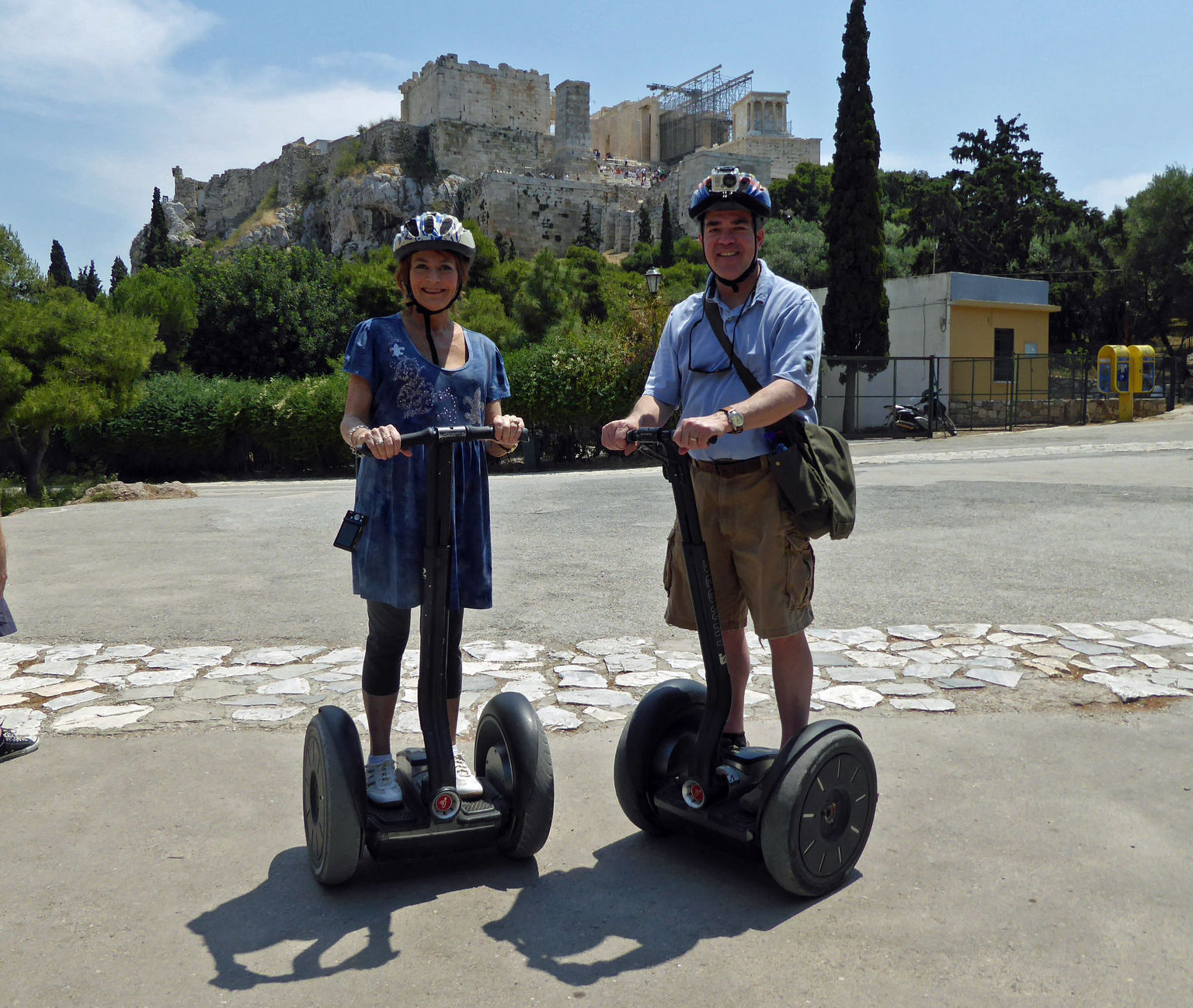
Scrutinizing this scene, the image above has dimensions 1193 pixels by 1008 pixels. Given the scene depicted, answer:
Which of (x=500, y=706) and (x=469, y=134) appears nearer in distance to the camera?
(x=500, y=706)

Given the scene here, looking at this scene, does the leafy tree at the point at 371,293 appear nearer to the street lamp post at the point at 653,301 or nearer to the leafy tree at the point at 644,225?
the street lamp post at the point at 653,301

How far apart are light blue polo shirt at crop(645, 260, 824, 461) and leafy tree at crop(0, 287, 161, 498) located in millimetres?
15729

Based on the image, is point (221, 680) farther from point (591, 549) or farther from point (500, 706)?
point (591, 549)

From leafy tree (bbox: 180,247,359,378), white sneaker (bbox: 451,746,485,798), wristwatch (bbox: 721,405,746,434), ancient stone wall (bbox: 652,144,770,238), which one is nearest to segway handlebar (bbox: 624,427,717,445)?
wristwatch (bbox: 721,405,746,434)

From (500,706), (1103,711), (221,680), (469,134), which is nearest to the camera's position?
(500,706)

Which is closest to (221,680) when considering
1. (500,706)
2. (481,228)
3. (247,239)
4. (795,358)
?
(500,706)

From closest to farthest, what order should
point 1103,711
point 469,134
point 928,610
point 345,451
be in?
point 1103,711
point 928,610
point 345,451
point 469,134

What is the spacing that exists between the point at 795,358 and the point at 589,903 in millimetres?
1566

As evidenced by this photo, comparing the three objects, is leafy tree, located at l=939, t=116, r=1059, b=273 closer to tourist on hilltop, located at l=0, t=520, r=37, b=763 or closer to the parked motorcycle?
the parked motorcycle

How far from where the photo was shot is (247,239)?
71625 millimetres

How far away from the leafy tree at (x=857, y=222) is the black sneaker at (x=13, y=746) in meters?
26.0

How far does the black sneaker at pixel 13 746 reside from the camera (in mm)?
3754

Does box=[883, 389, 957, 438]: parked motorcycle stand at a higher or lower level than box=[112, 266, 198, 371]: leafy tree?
lower

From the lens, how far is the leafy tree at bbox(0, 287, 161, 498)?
628 inches
